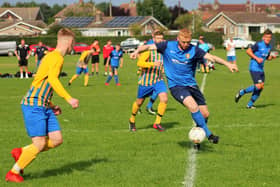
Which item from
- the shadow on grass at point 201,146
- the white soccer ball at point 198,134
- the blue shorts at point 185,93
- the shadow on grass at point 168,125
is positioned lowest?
the shadow on grass at point 168,125

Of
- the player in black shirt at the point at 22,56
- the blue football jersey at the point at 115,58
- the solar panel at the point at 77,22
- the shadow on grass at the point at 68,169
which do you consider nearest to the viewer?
the shadow on grass at the point at 68,169

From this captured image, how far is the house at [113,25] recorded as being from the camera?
310ft

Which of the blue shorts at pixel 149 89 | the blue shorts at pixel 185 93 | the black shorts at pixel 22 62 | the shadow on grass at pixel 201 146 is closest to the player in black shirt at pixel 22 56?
the black shorts at pixel 22 62

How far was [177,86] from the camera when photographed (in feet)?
29.1

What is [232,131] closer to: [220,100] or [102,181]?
[102,181]

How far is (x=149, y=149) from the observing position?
909cm

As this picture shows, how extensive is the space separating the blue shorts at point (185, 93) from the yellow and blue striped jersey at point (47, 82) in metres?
2.50

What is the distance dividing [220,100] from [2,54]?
148 feet

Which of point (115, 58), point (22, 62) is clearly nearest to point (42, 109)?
point (115, 58)

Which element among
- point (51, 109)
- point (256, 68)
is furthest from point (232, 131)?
point (51, 109)

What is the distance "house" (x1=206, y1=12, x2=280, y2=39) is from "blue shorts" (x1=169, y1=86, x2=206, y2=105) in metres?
83.1

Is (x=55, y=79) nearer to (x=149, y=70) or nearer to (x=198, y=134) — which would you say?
(x=198, y=134)

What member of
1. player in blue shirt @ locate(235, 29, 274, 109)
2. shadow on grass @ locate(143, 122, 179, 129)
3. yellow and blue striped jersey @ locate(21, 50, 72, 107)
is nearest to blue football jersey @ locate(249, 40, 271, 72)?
player in blue shirt @ locate(235, 29, 274, 109)

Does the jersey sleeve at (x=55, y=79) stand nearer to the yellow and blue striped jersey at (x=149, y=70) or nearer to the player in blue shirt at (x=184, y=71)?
the player in blue shirt at (x=184, y=71)
